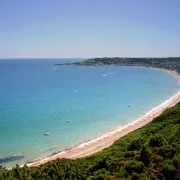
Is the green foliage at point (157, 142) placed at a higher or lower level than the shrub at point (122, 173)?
higher

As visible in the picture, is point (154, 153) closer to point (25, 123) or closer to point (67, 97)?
point (25, 123)

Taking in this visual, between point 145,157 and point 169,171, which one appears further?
point 145,157

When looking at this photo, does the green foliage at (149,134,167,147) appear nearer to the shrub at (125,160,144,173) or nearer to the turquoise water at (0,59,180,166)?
the shrub at (125,160,144,173)

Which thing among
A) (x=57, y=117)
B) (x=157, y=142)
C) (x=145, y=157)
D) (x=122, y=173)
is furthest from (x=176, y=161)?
(x=57, y=117)

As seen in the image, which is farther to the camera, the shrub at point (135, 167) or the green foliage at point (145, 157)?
the green foliage at point (145, 157)

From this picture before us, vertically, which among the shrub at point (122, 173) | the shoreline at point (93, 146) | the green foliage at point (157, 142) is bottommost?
the shoreline at point (93, 146)

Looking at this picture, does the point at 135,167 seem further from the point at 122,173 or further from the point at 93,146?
the point at 93,146

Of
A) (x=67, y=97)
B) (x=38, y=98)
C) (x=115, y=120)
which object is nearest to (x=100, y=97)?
(x=67, y=97)

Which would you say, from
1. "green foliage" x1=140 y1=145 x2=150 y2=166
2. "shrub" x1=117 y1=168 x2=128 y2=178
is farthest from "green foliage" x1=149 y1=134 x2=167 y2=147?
"shrub" x1=117 y1=168 x2=128 y2=178

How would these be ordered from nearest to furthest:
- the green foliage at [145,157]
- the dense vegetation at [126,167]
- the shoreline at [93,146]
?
1. the dense vegetation at [126,167]
2. the green foliage at [145,157]
3. the shoreline at [93,146]

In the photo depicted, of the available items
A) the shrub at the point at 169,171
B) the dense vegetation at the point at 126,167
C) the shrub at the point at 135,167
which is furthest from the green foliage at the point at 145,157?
the shrub at the point at 169,171

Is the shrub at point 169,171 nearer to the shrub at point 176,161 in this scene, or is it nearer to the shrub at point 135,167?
the shrub at point 176,161
